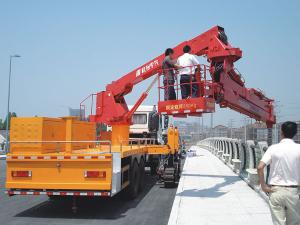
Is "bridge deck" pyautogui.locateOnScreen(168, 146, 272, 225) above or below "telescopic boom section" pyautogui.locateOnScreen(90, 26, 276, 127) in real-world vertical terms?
below

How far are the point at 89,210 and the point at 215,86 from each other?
13.9 feet

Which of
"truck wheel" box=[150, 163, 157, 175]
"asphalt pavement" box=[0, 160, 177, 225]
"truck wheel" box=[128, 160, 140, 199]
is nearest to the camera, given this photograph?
"asphalt pavement" box=[0, 160, 177, 225]

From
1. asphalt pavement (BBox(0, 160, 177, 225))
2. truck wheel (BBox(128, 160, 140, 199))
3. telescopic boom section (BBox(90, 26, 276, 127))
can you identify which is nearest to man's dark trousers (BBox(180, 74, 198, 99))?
telescopic boom section (BBox(90, 26, 276, 127))

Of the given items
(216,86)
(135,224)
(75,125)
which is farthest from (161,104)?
(135,224)

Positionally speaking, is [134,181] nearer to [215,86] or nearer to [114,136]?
[114,136]

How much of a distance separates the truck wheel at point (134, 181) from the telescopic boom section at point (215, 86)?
7.90 feet

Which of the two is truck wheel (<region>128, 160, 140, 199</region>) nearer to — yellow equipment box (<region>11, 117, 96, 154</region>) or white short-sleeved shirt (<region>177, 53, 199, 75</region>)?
yellow equipment box (<region>11, 117, 96, 154</region>)

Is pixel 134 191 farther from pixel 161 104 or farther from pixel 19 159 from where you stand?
pixel 19 159

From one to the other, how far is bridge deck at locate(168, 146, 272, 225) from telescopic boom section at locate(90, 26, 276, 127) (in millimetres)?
2333

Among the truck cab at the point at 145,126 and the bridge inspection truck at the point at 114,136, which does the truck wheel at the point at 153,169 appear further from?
the bridge inspection truck at the point at 114,136

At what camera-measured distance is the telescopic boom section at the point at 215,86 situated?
10461 mm

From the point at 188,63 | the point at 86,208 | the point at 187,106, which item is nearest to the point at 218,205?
the point at 187,106

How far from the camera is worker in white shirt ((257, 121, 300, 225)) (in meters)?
5.15

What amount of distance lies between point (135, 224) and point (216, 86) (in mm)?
4028
